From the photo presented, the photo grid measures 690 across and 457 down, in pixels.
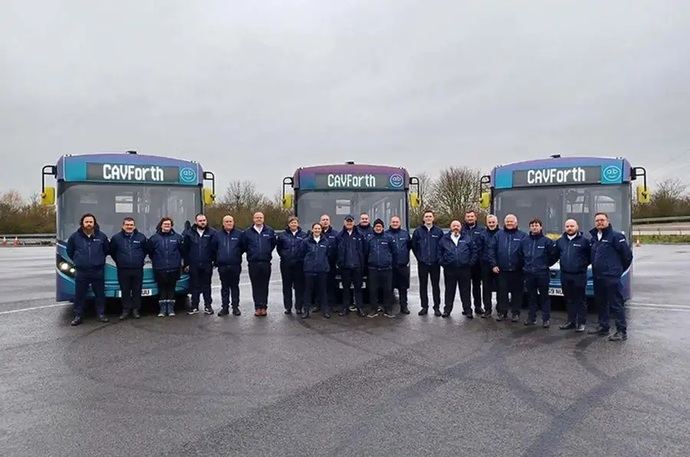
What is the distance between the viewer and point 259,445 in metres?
3.97

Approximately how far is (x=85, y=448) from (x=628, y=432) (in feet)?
13.4

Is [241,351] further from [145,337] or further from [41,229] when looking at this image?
[41,229]

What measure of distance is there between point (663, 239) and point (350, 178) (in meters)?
36.2

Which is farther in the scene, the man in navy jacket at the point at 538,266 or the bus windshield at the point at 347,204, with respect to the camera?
the bus windshield at the point at 347,204

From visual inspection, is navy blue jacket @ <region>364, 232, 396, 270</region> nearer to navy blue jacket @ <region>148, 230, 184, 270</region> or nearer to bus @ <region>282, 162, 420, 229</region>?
bus @ <region>282, 162, 420, 229</region>

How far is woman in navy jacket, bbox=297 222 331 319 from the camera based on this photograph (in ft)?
30.6

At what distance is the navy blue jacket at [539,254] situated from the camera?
8586 millimetres

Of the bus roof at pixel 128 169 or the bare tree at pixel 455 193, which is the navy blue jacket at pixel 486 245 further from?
the bare tree at pixel 455 193

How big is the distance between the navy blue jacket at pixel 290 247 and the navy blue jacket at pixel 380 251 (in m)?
1.16

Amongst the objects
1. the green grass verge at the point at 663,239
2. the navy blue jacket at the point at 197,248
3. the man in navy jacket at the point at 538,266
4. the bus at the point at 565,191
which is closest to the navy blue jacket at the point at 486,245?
the man in navy jacket at the point at 538,266

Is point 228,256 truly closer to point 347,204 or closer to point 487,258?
point 347,204

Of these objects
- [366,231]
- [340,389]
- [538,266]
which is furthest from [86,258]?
[538,266]

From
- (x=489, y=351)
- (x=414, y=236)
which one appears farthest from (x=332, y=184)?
A: (x=489, y=351)

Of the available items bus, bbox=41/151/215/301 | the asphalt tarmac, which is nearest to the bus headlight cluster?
bus, bbox=41/151/215/301
